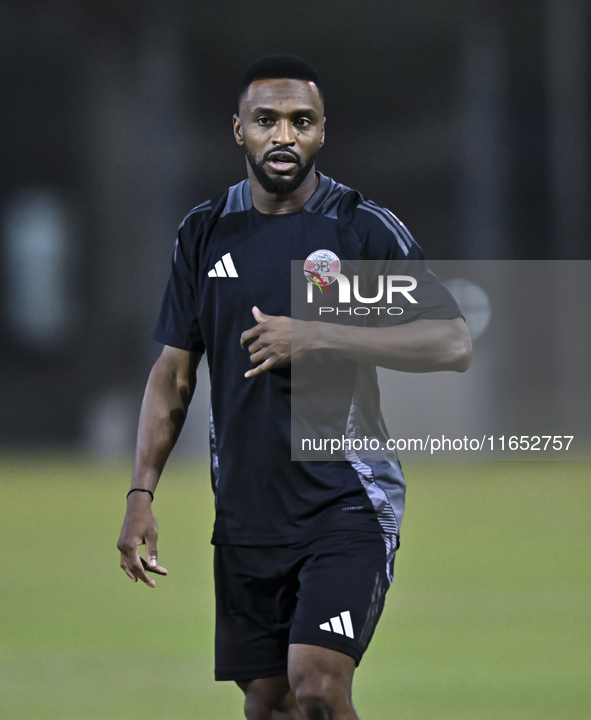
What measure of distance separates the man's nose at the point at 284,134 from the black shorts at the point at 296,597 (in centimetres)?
111

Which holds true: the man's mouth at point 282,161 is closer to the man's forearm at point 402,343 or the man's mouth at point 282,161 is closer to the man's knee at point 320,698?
the man's forearm at point 402,343

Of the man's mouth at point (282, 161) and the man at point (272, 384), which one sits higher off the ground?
the man's mouth at point (282, 161)

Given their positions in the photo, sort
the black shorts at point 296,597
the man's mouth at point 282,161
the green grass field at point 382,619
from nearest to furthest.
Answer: the black shorts at point 296,597 → the man's mouth at point 282,161 → the green grass field at point 382,619

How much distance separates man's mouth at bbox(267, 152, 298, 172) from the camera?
3.38m

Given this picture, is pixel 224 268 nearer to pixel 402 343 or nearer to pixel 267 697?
pixel 402 343

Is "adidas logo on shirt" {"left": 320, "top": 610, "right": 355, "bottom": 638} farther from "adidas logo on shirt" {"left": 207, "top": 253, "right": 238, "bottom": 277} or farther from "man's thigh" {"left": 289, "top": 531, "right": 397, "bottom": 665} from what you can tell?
"adidas logo on shirt" {"left": 207, "top": 253, "right": 238, "bottom": 277}

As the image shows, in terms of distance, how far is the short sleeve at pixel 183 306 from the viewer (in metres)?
3.54

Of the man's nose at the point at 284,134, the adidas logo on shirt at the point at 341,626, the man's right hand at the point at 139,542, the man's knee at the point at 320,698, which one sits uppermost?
the man's nose at the point at 284,134

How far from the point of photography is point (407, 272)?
3275 mm

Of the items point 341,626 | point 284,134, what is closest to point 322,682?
point 341,626

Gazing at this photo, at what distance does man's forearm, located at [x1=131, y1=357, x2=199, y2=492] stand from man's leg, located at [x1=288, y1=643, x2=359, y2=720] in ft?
2.63

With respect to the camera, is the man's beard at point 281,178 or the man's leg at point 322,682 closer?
the man's leg at point 322,682

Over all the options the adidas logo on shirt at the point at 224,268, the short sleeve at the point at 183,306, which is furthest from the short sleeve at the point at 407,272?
the short sleeve at the point at 183,306

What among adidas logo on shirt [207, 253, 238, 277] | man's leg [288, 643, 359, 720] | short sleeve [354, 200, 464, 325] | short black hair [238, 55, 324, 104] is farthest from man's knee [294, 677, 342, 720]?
short black hair [238, 55, 324, 104]
